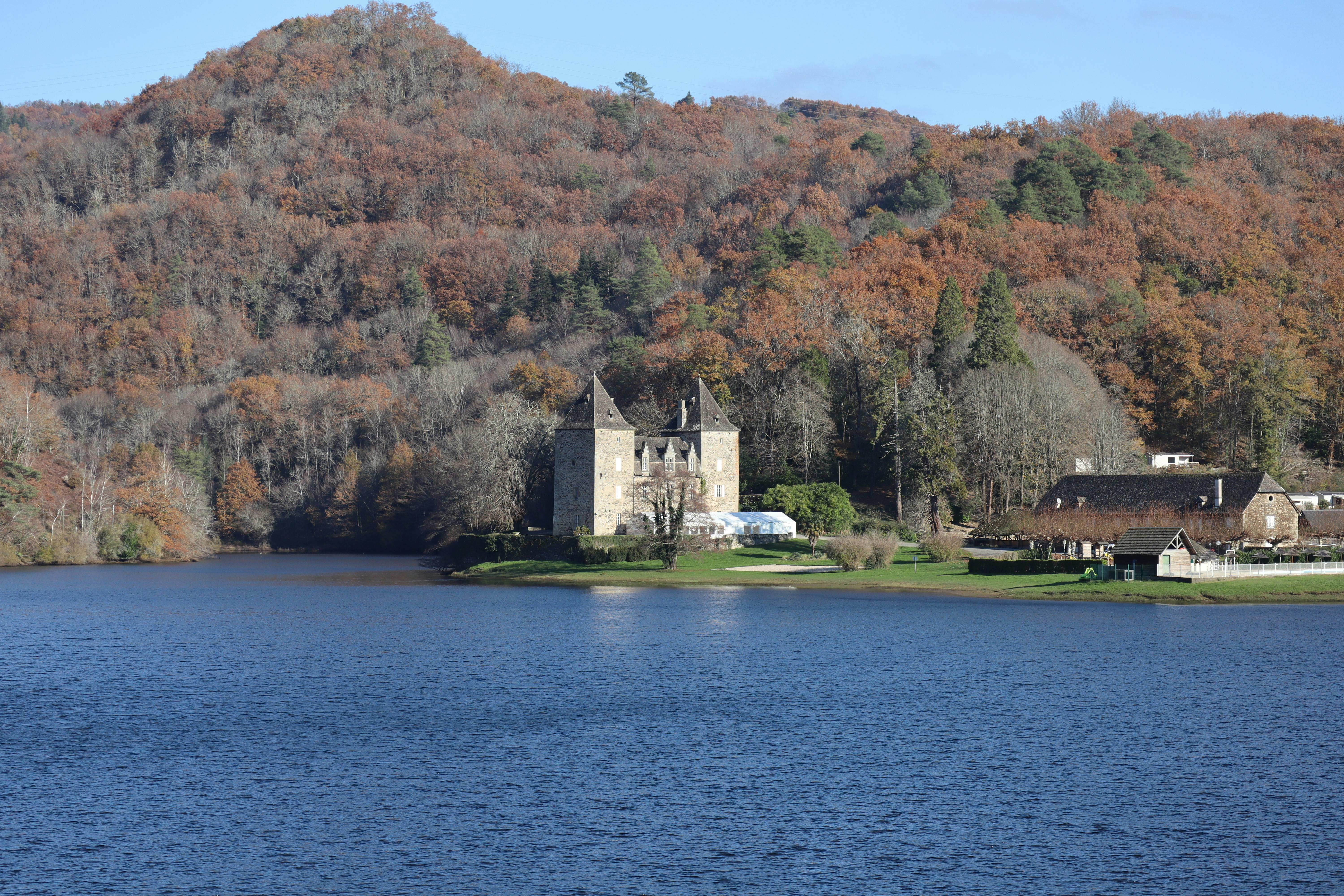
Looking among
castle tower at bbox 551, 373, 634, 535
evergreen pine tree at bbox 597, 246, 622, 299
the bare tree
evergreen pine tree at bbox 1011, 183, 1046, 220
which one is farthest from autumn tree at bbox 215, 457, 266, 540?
evergreen pine tree at bbox 1011, 183, 1046, 220

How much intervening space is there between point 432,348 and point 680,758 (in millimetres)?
110668

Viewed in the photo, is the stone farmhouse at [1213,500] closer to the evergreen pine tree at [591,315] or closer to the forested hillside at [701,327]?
the forested hillside at [701,327]

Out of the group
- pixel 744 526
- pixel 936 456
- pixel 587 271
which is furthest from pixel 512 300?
pixel 936 456

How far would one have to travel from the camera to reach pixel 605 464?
86.8 metres

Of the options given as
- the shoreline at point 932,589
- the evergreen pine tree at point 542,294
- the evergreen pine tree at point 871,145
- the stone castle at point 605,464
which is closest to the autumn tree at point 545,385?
the stone castle at point 605,464

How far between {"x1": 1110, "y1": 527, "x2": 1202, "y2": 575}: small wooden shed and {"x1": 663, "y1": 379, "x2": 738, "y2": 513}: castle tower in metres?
32.0

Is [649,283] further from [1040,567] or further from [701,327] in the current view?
[1040,567]

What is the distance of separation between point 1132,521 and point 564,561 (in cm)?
3521

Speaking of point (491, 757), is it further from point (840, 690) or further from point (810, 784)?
point (840, 690)

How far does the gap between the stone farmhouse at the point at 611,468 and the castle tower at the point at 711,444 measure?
0.38ft

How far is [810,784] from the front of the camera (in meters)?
28.5

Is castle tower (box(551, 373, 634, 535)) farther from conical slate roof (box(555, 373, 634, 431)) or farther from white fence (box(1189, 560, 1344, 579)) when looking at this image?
white fence (box(1189, 560, 1344, 579))

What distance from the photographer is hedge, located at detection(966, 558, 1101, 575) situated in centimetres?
6944

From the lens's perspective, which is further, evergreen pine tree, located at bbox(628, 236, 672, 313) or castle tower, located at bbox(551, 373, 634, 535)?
evergreen pine tree, located at bbox(628, 236, 672, 313)
